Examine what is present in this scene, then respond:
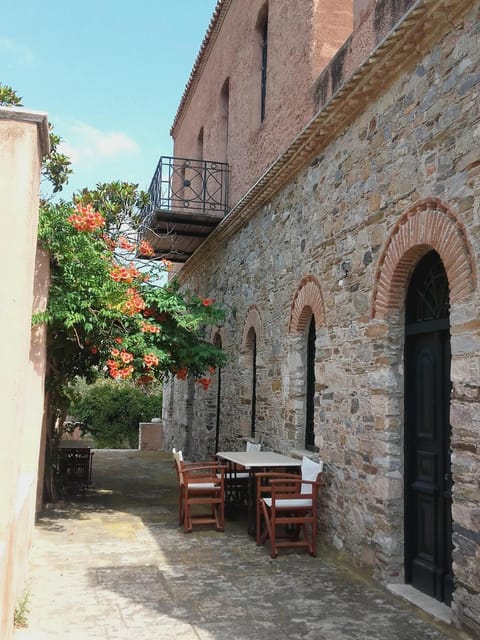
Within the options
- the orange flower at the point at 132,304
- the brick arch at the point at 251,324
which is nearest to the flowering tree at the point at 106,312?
the orange flower at the point at 132,304

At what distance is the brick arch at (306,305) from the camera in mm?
7207

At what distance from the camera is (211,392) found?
12.6 metres

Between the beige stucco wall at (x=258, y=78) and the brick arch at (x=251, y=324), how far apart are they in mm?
2244

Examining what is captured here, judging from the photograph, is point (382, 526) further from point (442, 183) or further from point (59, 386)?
point (59, 386)

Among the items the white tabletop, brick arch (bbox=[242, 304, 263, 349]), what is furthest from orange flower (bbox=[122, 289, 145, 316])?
brick arch (bbox=[242, 304, 263, 349])

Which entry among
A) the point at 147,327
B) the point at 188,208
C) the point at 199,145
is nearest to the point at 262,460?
the point at 147,327

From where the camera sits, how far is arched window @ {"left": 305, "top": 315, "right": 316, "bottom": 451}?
7.73 meters

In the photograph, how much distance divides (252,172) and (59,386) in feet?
15.6

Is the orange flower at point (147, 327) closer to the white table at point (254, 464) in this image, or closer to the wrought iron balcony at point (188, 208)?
the white table at point (254, 464)

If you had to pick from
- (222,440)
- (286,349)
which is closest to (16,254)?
(286,349)

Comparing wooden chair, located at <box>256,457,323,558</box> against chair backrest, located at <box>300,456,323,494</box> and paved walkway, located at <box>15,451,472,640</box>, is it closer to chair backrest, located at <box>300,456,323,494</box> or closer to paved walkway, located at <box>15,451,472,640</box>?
chair backrest, located at <box>300,456,323,494</box>

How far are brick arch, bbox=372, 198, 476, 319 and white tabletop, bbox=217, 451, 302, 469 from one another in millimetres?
2250

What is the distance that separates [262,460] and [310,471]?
759mm

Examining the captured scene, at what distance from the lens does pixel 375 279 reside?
19.2ft
